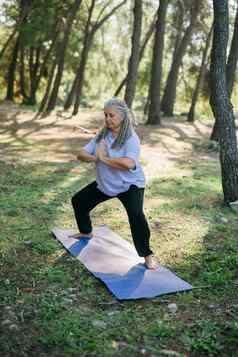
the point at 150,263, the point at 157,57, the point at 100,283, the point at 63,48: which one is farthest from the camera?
the point at 63,48

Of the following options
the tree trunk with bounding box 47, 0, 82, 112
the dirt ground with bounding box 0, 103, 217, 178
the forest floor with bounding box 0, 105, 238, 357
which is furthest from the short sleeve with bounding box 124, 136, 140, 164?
the tree trunk with bounding box 47, 0, 82, 112

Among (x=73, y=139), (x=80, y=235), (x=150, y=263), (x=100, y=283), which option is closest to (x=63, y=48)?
(x=73, y=139)

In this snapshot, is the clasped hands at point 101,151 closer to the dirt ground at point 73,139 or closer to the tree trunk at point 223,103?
the tree trunk at point 223,103

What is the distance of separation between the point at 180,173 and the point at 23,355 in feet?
27.4

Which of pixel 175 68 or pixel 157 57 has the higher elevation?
pixel 157 57

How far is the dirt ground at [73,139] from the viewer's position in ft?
43.6

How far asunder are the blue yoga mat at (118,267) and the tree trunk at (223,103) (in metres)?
2.33

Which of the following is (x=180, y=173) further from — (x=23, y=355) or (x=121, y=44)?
(x=121, y=44)

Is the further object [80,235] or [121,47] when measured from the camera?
[121,47]

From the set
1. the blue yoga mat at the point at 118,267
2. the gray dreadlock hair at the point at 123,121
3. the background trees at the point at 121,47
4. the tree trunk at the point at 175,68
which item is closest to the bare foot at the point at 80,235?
the blue yoga mat at the point at 118,267

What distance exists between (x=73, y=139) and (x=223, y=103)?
9136 millimetres

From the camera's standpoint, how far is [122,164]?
5.33 metres

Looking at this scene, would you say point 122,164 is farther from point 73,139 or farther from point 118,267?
point 73,139

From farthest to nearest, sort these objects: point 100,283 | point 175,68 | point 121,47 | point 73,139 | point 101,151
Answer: point 121,47 → point 175,68 → point 73,139 → point 101,151 → point 100,283
